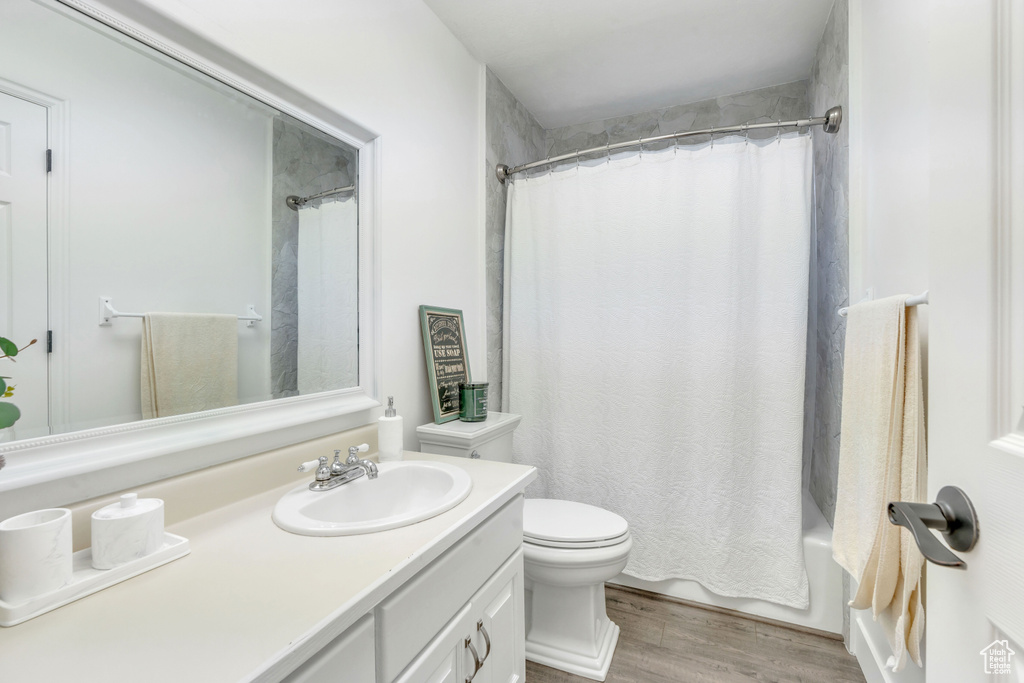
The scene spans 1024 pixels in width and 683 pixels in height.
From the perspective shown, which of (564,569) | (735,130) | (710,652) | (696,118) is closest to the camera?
(564,569)

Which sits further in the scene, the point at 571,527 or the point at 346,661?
the point at 571,527

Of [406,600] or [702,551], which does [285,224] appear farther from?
[702,551]

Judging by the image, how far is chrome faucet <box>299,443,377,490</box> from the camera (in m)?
1.09

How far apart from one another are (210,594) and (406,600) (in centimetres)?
29

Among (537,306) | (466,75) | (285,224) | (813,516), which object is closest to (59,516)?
(285,224)

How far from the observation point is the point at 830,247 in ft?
6.02

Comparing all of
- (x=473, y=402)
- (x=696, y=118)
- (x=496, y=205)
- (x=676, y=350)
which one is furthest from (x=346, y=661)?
(x=696, y=118)

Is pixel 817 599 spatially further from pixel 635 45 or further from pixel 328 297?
pixel 635 45

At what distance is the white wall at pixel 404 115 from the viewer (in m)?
1.15

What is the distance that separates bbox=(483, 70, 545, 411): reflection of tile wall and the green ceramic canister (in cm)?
36

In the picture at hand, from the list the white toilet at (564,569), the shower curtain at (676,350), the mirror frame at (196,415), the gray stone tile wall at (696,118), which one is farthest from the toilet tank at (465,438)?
the gray stone tile wall at (696,118)

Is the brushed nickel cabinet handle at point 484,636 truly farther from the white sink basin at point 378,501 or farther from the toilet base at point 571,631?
the toilet base at point 571,631

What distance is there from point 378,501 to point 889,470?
48.8 inches
